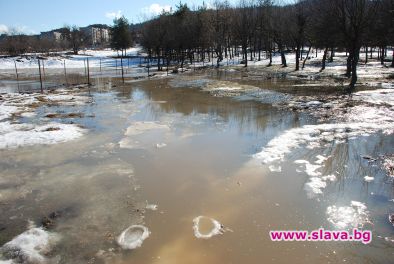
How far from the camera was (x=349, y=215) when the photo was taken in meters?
7.63

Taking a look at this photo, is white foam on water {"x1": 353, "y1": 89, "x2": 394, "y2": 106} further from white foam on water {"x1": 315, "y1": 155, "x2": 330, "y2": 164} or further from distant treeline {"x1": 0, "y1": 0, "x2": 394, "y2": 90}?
white foam on water {"x1": 315, "y1": 155, "x2": 330, "y2": 164}

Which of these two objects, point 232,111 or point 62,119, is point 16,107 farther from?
point 232,111

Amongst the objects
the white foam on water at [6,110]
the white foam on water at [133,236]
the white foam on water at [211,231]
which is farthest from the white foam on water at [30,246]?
the white foam on water at [6,110]

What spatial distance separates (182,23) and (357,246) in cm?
6349

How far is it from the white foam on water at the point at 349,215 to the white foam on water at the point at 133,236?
13.0ft

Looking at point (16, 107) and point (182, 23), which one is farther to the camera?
point (182, 23)

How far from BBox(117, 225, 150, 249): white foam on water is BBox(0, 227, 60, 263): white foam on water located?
1353mm

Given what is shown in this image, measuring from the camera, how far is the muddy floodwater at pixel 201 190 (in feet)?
22.0

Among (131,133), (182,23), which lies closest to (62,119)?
(131,133)

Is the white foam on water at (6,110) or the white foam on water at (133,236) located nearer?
the white foam on water at (133,236)

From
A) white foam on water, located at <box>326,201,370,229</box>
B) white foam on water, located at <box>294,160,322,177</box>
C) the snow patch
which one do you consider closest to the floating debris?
white foam on water, located at <box>326,201,370,229</box>

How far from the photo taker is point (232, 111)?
1956 centimetres

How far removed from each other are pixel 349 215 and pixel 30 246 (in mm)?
6696

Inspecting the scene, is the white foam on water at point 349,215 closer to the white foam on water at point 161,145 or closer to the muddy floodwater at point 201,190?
the muddy floodwater at point 201,190
